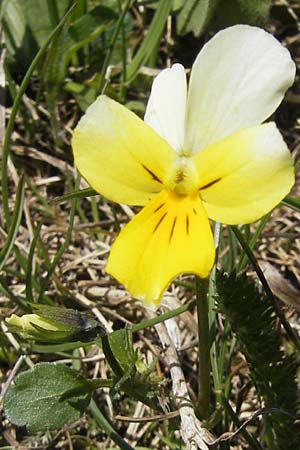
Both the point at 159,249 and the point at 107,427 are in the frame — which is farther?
the point at 107,427

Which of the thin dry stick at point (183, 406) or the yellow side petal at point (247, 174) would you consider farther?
the thin dry stick at point (183, 406)

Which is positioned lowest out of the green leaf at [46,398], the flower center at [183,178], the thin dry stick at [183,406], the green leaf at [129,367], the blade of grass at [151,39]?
the thin dry stick at [183,406]

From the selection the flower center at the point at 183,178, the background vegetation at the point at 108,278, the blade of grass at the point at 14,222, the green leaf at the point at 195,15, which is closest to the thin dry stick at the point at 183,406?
the background vegetation at the point at 108,278

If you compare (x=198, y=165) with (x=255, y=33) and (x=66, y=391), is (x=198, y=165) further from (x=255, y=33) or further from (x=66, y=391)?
(x=66, y=391)

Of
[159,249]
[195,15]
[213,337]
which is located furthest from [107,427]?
[195,15]

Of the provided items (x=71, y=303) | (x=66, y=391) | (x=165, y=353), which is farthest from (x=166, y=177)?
(x=71, y=303)

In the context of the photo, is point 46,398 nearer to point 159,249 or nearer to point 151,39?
point 159,249

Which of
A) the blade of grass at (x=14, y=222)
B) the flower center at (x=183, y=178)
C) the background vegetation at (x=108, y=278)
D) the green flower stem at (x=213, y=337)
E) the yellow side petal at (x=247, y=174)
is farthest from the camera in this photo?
the blade of grass at (x=14, y=222)

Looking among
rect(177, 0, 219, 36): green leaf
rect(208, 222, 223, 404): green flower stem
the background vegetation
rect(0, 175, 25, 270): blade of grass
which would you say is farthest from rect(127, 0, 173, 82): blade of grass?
rect(208, 222, 223, 404): green flower stem

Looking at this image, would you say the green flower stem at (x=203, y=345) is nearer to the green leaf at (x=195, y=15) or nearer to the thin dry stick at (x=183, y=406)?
the thin dry stick at (x=183, y=406)
